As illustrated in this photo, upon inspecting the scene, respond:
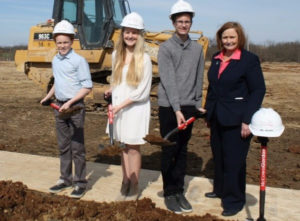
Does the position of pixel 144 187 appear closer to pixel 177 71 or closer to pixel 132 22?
pixel 177 71

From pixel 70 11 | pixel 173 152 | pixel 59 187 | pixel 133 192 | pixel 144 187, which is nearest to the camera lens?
pixel 173 152

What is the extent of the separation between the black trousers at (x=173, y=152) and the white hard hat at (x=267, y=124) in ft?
2.92

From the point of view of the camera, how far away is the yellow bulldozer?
1023 centimetres

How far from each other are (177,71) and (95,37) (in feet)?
22.3

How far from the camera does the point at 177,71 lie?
398 cm

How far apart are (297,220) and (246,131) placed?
1062 mm

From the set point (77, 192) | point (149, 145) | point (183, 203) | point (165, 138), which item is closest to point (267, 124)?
point (165, 138)

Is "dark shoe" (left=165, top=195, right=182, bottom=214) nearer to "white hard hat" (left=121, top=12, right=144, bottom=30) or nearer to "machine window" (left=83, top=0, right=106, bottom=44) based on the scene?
"white hard hat" (left=121, top=12, right=144, bottom=30)

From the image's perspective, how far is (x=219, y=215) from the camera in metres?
4.07

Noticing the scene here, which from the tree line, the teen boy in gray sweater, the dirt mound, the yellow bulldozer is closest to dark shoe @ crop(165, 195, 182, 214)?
the teen boy in gray sweater

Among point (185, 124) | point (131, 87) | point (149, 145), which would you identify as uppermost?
point (131, 87)

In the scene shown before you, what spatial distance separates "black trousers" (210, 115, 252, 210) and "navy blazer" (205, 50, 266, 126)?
0.15 metres

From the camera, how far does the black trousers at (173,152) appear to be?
13.2ft

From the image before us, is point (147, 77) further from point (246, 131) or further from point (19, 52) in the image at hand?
point (19, 52)
